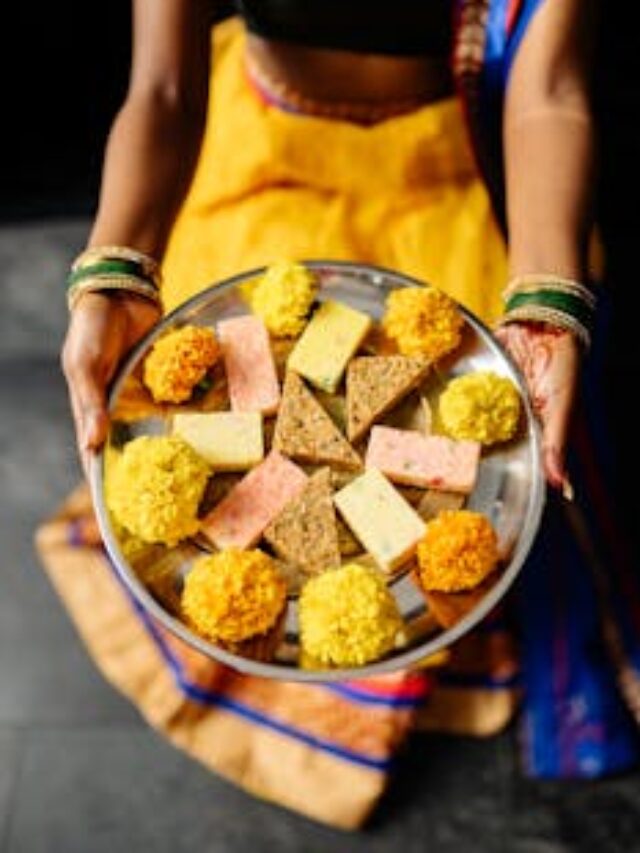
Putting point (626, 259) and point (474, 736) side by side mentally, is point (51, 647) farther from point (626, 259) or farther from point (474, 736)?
point (626, 259)

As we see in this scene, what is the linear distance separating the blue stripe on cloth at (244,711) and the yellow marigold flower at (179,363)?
0.44 m

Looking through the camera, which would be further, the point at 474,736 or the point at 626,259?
the point at 626,259

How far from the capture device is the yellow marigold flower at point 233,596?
94cm

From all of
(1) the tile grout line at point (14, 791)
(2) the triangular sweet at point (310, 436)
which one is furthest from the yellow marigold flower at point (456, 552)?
(1) the tile grout line at point (14, 791)

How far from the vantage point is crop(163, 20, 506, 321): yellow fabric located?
4.20 ft

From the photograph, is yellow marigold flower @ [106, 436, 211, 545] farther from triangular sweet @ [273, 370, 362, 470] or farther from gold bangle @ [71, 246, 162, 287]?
gold bangle @ [71, 246, 162, 287]

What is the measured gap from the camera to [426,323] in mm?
1079

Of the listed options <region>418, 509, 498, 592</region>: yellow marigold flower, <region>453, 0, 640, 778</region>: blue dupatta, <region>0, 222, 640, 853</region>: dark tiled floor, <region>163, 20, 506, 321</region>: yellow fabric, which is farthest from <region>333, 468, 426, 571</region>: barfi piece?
<region>0, 222, 640, 853</region>: dark tiled floor

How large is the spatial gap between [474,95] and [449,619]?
0.61 meters

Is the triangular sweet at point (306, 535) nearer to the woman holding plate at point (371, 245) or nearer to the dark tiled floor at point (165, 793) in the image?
the woman holding plate at point (371, 245)

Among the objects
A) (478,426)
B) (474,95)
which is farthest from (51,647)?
(474,95)

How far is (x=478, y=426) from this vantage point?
3.39ft

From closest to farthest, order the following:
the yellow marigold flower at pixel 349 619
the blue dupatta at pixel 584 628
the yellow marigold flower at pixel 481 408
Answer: the yellow marigold flower at pixel 349 619 → the yellow marigold flower at pixel 481 408 → the blue dupatta at pixel 584 628

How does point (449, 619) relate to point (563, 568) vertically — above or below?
above
